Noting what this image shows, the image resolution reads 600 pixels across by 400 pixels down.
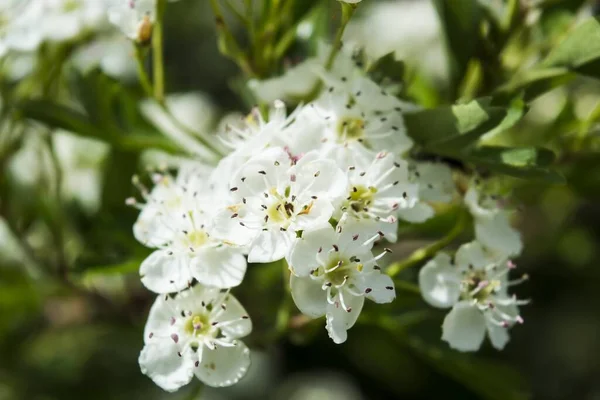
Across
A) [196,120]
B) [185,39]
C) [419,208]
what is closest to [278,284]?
[419,208]

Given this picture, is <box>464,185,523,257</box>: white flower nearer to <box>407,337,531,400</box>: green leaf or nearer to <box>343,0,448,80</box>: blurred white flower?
<box>407,337,531,400</box>: green leaf

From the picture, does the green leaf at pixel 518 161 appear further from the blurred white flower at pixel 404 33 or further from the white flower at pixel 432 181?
the blurred white flower at pixel 404 33

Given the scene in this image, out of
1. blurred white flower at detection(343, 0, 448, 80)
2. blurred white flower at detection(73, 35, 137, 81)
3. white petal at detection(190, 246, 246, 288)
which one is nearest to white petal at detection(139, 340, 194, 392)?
white petal at detection(190, 246, 246, 288)

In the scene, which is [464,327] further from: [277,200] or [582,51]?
[582,51]

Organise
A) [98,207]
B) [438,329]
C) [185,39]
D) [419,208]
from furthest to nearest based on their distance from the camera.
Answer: [185,39], [98,207], [438,329], [419,208]

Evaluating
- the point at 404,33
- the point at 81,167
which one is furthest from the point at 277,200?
the point at 404,33

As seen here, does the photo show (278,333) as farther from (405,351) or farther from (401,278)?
(405,351)
